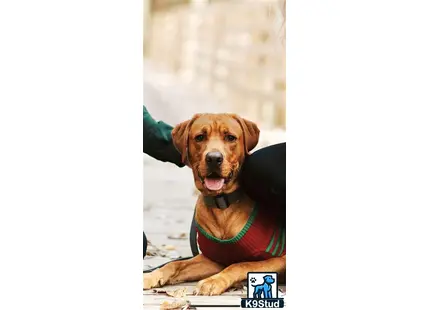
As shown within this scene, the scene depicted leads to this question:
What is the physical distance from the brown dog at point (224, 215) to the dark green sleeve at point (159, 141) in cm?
3

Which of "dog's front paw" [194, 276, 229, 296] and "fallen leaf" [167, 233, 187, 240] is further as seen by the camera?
"fallen leaf" [167, 233, 187, 240]

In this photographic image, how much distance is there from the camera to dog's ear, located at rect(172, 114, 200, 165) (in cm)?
200

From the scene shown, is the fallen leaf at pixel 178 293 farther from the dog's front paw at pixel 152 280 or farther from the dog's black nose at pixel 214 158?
the dog's black nose at pixel 214 158

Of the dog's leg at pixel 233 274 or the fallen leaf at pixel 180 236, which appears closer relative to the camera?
the dog's leg at pixel 233 274

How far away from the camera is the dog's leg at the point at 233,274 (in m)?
1.96

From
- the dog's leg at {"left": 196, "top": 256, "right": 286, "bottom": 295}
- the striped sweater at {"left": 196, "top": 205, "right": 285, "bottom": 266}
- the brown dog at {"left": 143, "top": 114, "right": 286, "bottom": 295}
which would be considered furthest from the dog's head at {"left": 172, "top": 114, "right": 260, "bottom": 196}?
the dog's leg at {"left": 196, "top": 256, "right": 286, "bottom": 295}

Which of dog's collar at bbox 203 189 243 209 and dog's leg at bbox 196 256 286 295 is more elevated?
dog's collar at bbox 203 189 243 209

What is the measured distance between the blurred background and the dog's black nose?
0.36 ft

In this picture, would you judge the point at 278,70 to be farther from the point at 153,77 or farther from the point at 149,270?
the point at 149,270

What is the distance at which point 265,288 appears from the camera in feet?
6.55

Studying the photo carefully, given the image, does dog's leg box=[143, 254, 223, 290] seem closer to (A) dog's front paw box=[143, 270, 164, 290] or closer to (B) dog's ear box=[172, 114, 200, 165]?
(A) dog's front paw box=[143, 270, 164, 290]

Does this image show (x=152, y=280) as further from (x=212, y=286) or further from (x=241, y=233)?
(x=241, y=233)

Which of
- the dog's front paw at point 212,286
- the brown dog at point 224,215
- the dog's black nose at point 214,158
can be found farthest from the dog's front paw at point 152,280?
the dog's black nose at point 214,158
